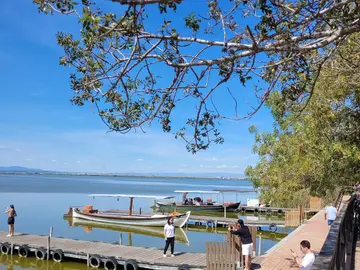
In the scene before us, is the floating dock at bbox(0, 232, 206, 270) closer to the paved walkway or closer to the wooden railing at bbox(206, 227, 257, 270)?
the paved walkway

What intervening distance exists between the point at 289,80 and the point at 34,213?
43.3 m

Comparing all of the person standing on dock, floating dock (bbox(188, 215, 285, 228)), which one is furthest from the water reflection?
the person standing on dock

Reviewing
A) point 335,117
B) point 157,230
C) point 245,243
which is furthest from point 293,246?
point 157,230

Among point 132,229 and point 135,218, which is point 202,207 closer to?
point 132,229

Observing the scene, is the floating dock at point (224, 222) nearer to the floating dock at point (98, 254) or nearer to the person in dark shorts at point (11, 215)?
the floating dock at point (98, 254)

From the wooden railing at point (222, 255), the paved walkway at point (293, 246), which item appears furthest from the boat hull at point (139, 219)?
the wooden railing at point (222, 255)

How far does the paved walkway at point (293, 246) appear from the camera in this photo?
42.8ft

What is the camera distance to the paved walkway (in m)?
13.0

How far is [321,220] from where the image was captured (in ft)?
78.6

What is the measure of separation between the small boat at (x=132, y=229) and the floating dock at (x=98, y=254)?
29.1ft

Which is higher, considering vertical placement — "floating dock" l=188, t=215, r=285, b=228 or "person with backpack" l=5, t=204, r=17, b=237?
"person with backpack" l=5, t=204, r=17, b=237

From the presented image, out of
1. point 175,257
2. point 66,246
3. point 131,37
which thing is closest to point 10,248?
point 66,246

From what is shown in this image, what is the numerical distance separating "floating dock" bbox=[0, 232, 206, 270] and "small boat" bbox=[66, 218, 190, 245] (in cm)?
888

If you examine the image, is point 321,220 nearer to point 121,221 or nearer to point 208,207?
point 121,221
